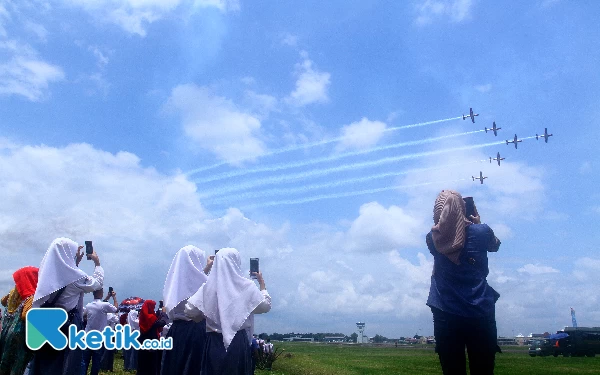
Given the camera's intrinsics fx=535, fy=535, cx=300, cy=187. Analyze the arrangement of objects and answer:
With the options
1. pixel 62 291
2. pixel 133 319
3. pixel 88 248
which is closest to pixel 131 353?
pixel 133 319

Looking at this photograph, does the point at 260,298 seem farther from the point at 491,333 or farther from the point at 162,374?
the point at 491,333

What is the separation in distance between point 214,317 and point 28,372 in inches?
104

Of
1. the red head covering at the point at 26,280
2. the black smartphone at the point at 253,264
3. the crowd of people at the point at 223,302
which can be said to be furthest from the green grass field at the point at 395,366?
the black smartphone at the point at 253,264

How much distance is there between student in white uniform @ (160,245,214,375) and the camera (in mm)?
6254

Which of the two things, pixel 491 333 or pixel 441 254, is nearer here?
pixel 491 333

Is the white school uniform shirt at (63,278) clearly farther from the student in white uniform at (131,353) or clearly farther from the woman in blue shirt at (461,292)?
the student in white uniform at (131,353)

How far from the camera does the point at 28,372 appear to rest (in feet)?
21.2

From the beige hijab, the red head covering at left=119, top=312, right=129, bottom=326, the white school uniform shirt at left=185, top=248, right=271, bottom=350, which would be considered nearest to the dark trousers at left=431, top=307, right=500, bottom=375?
the beige hijab

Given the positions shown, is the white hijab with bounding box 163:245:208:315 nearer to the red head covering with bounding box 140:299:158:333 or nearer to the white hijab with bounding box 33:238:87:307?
the white hijab with bounding box 33:238:87:307

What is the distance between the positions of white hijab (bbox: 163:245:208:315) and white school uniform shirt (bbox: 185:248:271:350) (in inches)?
35.2

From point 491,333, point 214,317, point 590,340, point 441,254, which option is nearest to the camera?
point 491,333

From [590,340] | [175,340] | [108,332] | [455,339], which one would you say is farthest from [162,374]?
[590,340]

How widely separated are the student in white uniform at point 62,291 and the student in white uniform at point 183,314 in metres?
1.01

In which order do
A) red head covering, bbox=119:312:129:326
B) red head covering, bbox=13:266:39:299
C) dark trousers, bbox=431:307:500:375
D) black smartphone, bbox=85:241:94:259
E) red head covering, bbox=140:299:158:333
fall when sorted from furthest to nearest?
red head covering, bbox=119:312:129:326 → red head covering, bbox=140:299:158:333 → black smartphone, bbox=85:241:94:259 → red head covering, bbox=13:266:39:299 → dark trousers, bbox=431:307:500:375
